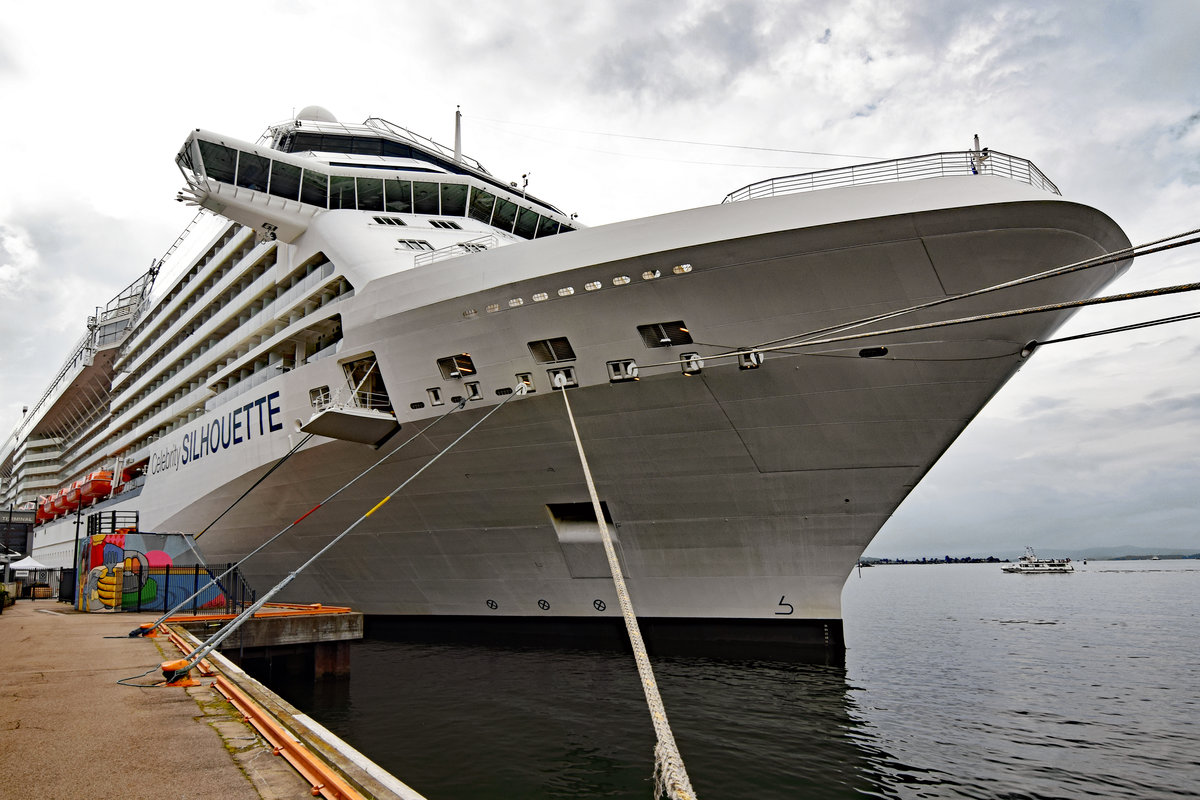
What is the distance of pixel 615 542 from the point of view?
40.0 ft

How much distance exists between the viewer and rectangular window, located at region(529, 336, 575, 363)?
34.9 ft

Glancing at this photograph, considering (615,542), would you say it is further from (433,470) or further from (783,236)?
(783,236)

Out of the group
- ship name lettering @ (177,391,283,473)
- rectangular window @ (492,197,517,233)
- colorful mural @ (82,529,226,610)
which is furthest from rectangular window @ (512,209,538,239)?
colorful mural @ (82,529,226,610)

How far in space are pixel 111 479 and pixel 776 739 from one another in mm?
29147

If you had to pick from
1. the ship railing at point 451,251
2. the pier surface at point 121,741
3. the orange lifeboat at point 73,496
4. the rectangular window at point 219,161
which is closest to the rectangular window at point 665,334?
the ship railing at point 451,251

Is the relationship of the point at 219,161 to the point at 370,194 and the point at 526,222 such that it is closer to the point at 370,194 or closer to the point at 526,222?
the point at 370,194

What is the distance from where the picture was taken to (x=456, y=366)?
11625 mm

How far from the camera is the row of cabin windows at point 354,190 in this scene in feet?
51.2

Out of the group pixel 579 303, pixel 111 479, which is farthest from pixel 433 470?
pixel 111 479

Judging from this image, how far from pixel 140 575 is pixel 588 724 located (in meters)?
13.3

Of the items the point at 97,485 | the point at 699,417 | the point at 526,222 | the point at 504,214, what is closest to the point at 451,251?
the point at 504,214

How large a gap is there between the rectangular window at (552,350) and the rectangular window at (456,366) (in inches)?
50.4

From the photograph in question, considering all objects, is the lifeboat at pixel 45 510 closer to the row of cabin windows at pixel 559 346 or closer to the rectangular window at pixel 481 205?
the rectangular window at pixel 481 205

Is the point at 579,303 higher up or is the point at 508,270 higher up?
the point at 508,270
